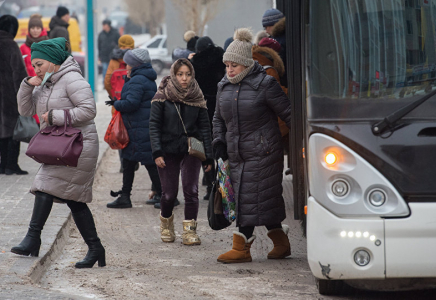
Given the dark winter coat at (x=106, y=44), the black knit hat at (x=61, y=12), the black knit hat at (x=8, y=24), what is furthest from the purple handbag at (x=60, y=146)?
the dark winter coat at (x=106, y=44)

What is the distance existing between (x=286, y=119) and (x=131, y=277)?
5.72 ft

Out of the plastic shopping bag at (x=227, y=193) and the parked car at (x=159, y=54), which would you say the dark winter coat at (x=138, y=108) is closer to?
the plastic shopping bag at (x=227, y=193)

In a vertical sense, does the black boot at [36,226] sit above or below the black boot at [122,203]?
above

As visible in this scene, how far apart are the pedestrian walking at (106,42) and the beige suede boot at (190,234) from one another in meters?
19.8

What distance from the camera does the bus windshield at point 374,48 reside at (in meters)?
4.66

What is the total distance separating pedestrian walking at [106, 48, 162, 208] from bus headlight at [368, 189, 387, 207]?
4.52 m

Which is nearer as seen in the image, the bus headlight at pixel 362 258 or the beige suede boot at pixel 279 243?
the bus headlight at pixel 362 258

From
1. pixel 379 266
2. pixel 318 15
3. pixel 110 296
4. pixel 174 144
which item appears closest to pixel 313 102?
pixel 318 15

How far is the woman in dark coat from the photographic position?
6.09 meters

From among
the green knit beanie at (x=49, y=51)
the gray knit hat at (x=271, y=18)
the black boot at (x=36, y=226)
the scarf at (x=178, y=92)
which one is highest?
the gray knit hat at (x=271, y=18)

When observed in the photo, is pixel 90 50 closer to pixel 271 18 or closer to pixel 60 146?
pixel 271 18

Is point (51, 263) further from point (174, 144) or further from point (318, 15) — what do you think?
point (318, 15)

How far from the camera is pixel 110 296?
5180 millimetres

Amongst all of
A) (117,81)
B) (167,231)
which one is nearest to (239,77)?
(167,231)
